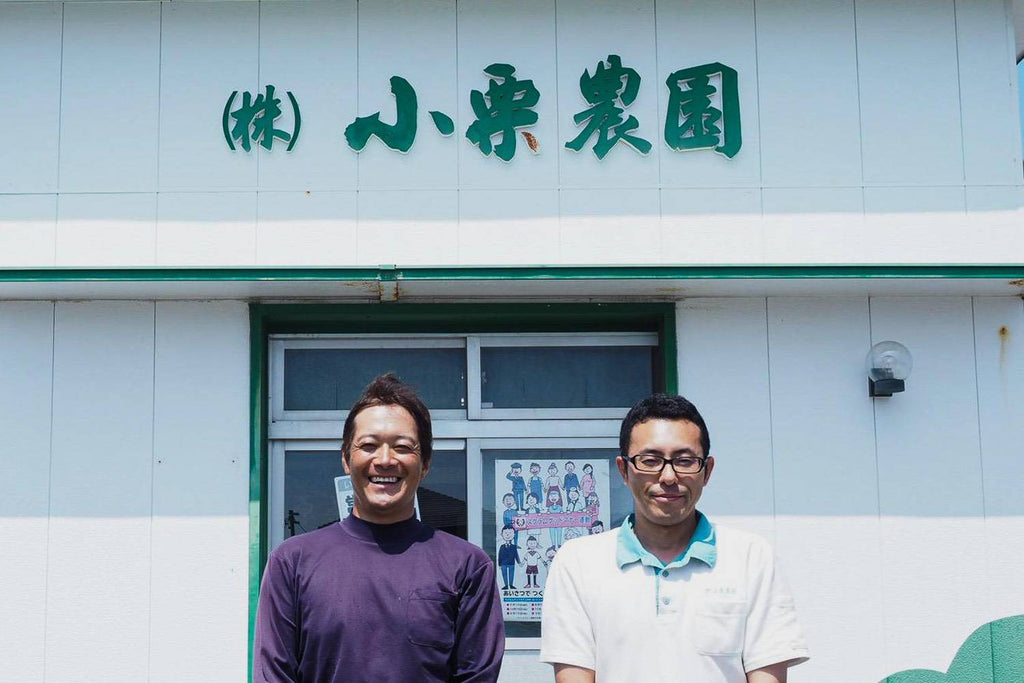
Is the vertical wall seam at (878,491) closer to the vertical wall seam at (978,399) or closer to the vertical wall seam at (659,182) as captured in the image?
the vertical wall seam at (978,399)

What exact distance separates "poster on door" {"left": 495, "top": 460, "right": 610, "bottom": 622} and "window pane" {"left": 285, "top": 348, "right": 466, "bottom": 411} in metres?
0.48

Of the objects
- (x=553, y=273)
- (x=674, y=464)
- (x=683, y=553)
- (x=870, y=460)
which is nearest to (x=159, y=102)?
(x=553, y=273)

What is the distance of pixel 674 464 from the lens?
2.55 m

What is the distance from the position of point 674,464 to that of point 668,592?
1.05 feet

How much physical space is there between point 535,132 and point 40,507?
9.74 ft

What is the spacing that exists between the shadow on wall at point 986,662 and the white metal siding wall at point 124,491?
3.29 m

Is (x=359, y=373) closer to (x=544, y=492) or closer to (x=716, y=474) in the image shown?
(x=544, y=492)

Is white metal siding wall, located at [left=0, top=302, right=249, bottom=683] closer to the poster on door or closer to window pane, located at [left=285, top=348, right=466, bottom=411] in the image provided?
window pane, located at [left=285, top=348, right=466, bottom=411]

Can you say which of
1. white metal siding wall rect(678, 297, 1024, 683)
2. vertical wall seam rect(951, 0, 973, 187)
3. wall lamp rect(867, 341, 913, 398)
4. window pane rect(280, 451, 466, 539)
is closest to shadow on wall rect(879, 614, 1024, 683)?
white metal siding wall rect(678, 297, 1024, 683)

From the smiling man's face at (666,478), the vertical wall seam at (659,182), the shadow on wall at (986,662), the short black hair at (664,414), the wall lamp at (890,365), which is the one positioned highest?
the vertical wall seam at (659,182)

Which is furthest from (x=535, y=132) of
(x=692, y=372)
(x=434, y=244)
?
(x=692, y=372)

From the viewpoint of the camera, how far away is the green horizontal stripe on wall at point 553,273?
4391 millimetres

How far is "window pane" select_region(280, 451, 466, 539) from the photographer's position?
4.94m

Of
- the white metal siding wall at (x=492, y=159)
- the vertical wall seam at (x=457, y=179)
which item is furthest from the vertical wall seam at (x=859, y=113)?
the vertical wall seam at (x=457, y=179)
